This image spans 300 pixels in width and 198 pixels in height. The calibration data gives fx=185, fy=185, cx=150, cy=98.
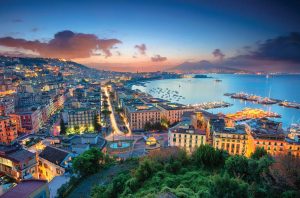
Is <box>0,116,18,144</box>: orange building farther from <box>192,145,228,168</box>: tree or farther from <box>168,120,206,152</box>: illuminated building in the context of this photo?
<box>192,145,228,168</box>: tree

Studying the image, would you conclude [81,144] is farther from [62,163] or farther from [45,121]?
[45,121]

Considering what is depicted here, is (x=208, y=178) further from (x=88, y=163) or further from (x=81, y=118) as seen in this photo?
(x=81, y=118)

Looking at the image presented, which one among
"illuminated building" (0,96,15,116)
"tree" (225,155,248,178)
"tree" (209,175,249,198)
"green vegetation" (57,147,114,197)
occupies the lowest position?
"green vegetation" (57,147,114,197)

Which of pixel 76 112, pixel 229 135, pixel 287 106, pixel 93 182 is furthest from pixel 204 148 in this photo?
pixel 287 106

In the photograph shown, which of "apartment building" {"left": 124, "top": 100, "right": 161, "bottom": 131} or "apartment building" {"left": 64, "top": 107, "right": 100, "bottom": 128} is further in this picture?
"apartment building" {"left": 124, "top": 100, "right": 161, "bottom": 131}

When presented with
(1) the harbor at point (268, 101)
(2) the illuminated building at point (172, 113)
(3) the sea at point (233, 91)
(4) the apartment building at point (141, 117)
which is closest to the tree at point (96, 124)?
(4) the apartment building at point (141, 117)

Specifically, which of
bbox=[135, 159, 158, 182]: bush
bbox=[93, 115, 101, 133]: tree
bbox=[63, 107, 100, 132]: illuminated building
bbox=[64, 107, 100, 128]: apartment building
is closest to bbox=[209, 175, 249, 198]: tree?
bbox=[135, 159, 158, 182]: bush

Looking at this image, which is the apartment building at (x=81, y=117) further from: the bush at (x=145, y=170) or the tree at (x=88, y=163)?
the bush at (x=145, y=170)
